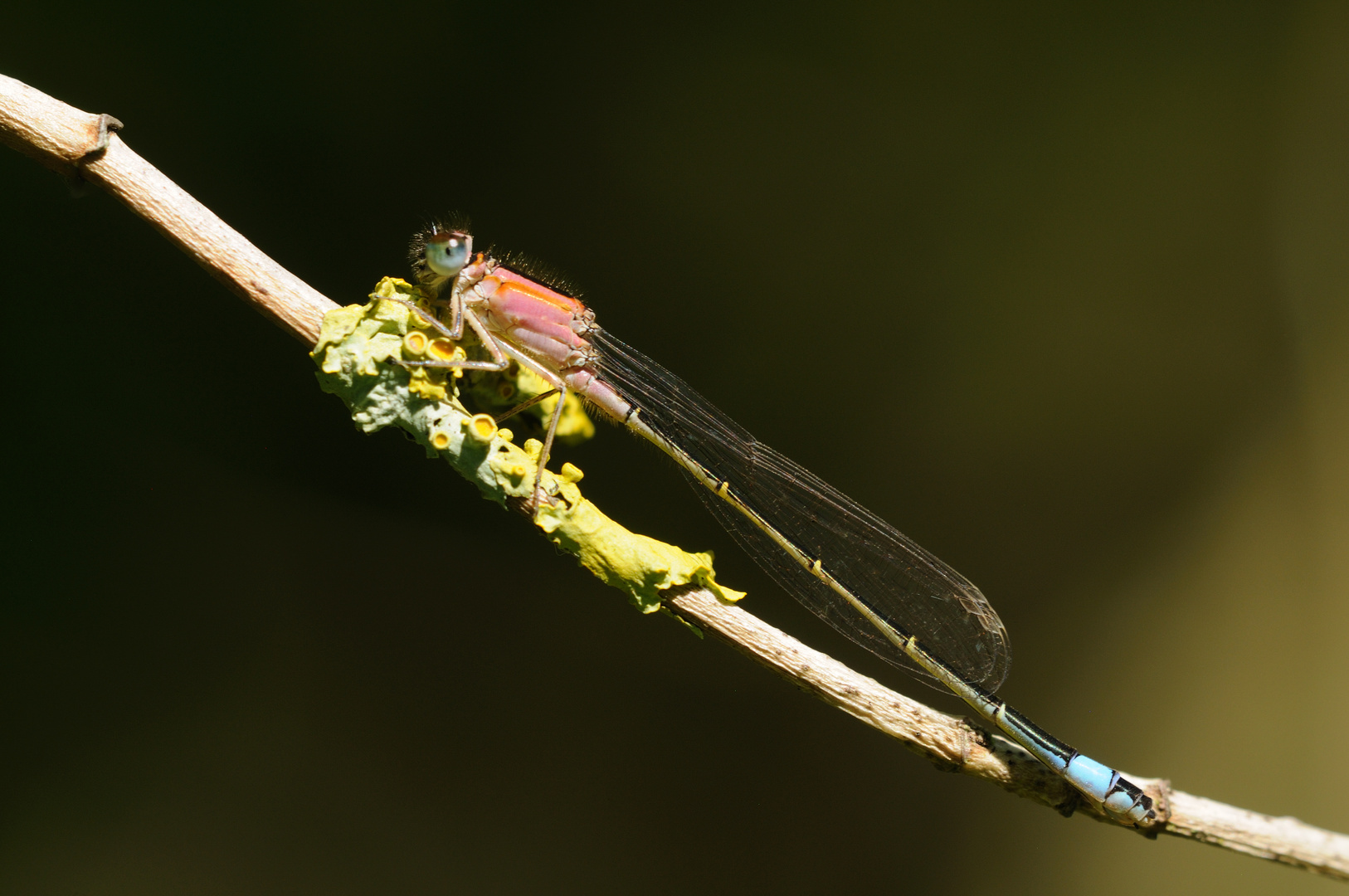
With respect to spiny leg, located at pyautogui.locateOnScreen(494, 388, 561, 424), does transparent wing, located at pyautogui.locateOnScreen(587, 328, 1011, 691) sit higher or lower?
higher

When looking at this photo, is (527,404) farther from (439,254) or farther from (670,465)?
(670,465)

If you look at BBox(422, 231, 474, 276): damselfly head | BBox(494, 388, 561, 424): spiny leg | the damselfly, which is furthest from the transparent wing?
BBox(422, 231, 474, 276): damselfly head

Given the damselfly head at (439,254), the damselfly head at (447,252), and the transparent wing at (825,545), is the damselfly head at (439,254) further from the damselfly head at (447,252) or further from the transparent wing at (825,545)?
the transparent wing at (825,545)

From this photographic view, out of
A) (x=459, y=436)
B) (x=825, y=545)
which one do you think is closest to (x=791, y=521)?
(x=825, y=545)

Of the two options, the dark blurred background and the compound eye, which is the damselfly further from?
the dark blurred background

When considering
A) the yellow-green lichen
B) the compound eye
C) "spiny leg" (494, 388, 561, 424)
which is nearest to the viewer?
the yellow-green lichen

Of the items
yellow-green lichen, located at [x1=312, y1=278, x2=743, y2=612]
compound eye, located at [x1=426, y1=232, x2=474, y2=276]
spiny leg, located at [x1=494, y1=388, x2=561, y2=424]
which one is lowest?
yellow-green lichen, located at [x1=312, y1=278, x2=743, y2=612]

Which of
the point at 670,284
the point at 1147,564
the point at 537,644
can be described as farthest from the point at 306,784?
the point at 1147,564
